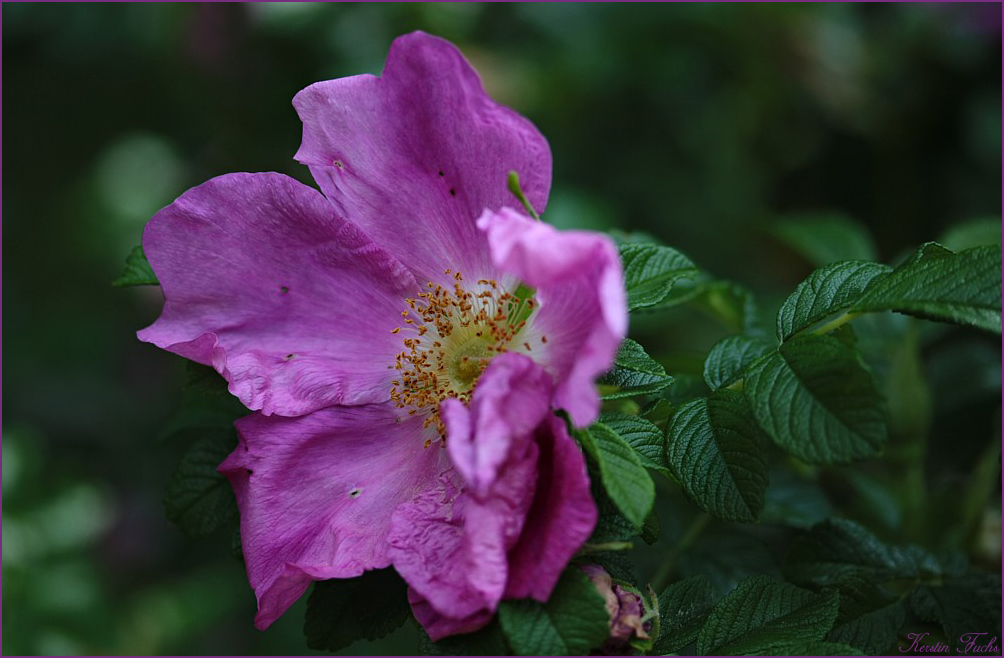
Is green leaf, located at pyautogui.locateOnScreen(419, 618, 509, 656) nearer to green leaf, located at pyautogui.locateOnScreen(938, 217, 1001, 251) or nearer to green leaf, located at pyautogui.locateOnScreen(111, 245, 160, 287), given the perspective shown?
green leaf, located at pyautogui.locateOnScreen(111, 245, 160, 287)

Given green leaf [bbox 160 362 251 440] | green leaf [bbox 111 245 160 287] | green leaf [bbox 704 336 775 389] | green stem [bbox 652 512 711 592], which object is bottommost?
green stem [bbox 652 512 711 592]

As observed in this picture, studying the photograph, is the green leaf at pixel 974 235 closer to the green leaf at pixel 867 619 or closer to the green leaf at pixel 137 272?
the green leaf at pixel 867 619

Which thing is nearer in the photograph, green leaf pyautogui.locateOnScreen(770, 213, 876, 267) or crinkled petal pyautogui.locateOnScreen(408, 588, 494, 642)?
crinkled petal pyautogui.locateOnScreen(408, 588, 494, 642)

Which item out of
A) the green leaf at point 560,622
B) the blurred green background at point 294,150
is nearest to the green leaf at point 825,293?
the green leaf at point 560,622

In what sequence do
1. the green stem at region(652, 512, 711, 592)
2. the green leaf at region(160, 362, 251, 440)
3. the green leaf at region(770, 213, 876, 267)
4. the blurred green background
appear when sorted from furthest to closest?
the blurred green background → the green leaf at region(770, 213, 876, 267) → the green stem at region(652, 512, 711, 592) → the green leaf at region(160, 362, 251, 440)

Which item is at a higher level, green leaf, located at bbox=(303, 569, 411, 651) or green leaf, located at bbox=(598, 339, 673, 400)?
green leaf, located at bbox=(598, 339, 673, 400)

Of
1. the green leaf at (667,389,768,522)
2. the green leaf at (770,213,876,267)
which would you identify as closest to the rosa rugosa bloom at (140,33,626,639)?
the green leaf at (667,389,768,522)

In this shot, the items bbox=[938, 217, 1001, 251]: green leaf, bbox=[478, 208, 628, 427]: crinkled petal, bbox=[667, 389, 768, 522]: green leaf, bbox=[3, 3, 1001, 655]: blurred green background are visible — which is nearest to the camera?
bbox=[478, 208, 628, 427]: crinkled petal
